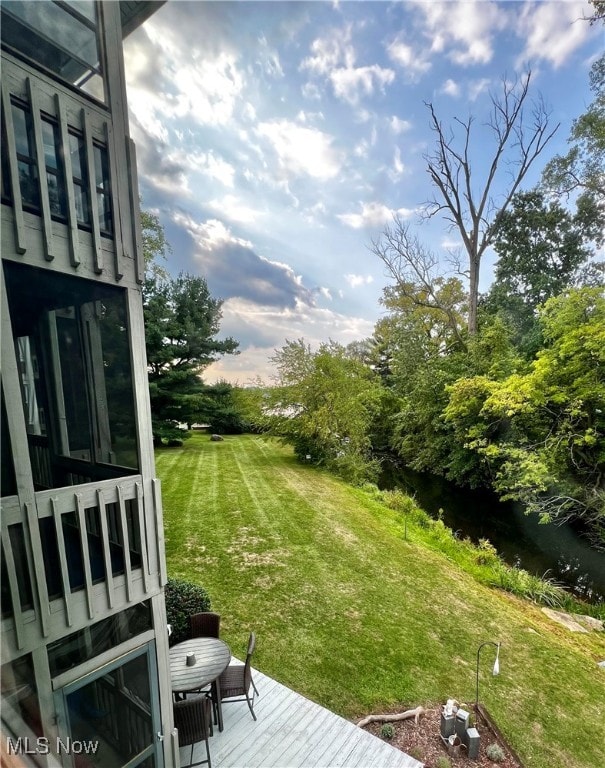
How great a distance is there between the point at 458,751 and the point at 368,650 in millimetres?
1580

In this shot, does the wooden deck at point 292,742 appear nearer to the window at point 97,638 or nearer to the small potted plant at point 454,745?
the small potted plant at point 454,745

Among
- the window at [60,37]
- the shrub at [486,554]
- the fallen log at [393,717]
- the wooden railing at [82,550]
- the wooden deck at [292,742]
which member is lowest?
the shrub at [486,554]

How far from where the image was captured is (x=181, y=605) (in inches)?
173

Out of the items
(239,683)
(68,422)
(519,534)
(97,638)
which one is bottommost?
(519,534)

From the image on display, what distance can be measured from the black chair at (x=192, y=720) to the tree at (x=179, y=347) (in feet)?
41.2

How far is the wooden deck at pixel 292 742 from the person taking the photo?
10.3 ft

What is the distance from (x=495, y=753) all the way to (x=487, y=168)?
15.3 metres

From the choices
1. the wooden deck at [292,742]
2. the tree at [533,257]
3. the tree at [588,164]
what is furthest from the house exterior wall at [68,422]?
the tree at [533,257]

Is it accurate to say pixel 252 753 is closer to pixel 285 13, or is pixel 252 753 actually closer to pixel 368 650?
pixel 368 650

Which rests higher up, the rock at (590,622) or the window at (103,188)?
the window at (103,188)

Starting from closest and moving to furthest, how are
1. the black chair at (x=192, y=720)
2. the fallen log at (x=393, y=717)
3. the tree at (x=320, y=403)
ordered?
the black chair at (x=192, y=720)
the fallen log at (x=393, y=717)
the tree at (x=320, y=403)

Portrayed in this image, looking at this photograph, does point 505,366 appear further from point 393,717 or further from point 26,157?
point 26,157

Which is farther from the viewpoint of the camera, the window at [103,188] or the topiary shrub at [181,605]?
the topiary shrub at [181,605]

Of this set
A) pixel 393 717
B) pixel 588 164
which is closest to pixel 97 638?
pixel 393 717
